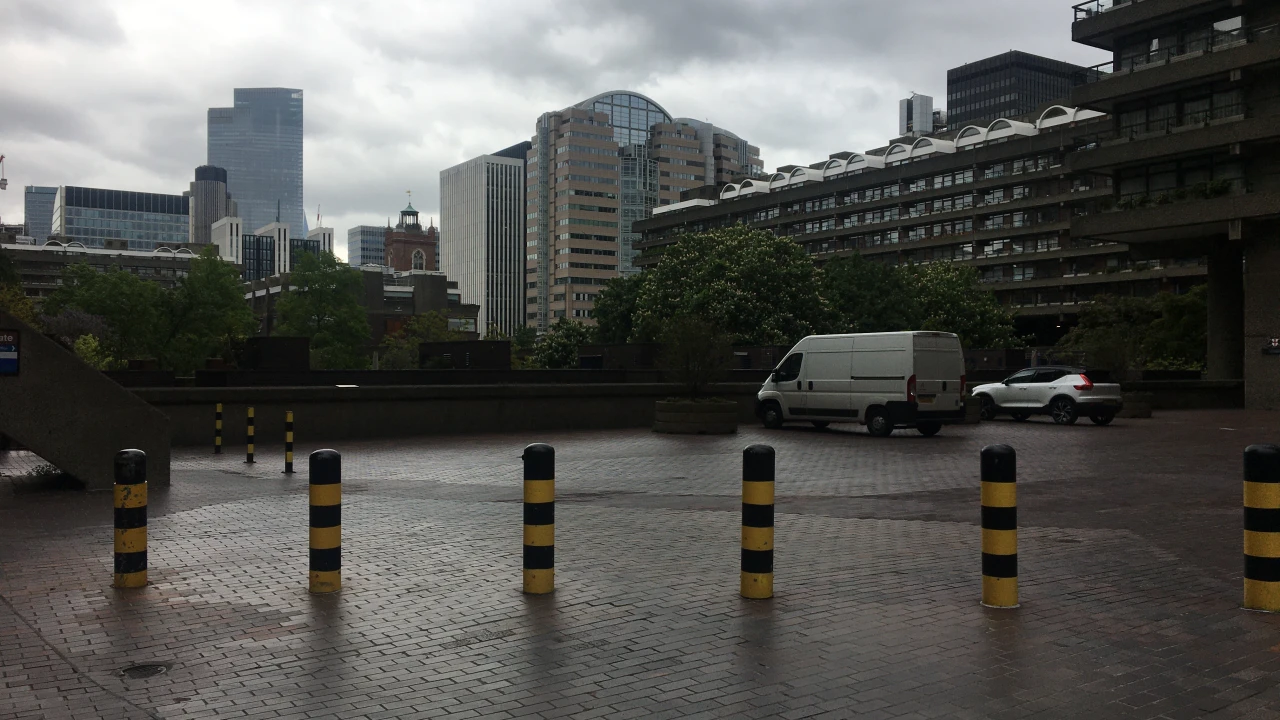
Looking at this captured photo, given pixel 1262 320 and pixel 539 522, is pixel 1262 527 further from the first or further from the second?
pixel 1262 320

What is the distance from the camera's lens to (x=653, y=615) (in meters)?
6.14

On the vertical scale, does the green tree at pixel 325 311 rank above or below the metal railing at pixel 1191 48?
below

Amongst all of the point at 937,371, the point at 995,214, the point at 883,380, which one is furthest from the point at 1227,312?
the point at 995,214

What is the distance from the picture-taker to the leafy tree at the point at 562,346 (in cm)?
6694

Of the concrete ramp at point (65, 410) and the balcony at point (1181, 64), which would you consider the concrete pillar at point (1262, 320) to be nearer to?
the balcony at point (1181, 64)

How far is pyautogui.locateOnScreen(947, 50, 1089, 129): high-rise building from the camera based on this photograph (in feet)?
627

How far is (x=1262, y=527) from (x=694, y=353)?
1883 centimetres

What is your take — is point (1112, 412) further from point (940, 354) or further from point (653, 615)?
point (653, 615)

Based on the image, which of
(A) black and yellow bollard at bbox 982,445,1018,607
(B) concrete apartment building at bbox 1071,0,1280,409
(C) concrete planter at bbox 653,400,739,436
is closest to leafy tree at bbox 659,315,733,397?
(C) concrete planter at bbox 653,400,739,436

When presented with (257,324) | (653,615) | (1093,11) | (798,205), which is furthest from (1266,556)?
(798,205)

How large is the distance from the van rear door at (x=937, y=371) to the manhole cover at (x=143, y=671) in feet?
63.1

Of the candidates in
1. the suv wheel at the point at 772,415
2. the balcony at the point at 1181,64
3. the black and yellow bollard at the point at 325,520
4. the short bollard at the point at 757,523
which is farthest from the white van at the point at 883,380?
the balcony at the point at 1181,64

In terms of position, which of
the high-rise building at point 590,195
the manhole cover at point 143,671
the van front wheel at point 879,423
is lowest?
the manhole cover at point 143,671

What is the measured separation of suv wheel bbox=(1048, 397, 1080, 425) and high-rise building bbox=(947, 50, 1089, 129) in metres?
172
